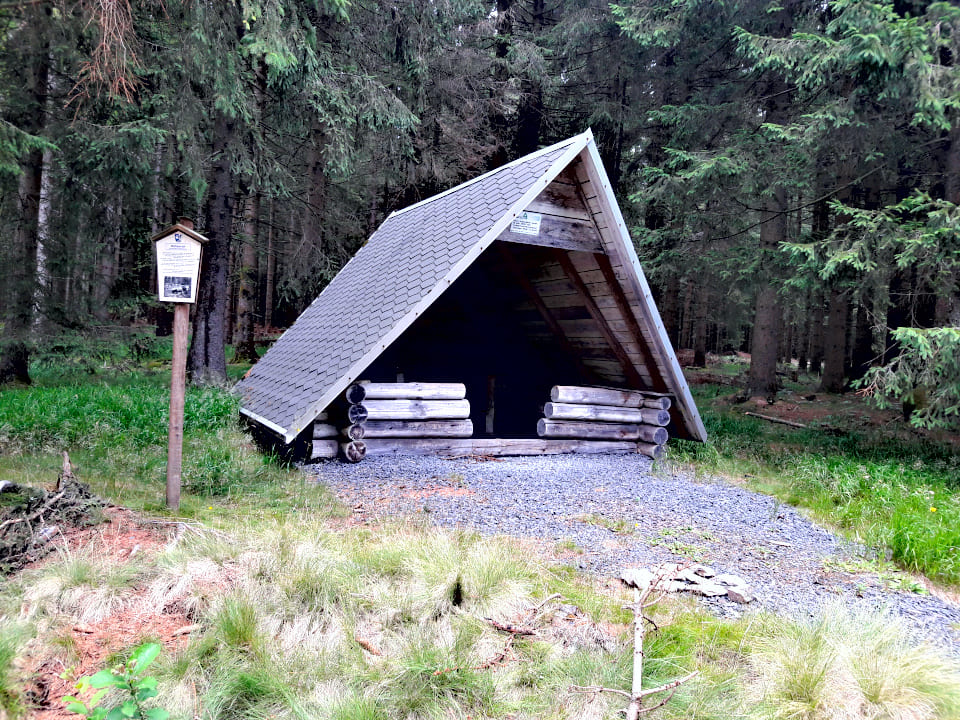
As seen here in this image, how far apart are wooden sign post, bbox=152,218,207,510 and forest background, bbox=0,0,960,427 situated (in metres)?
1.75

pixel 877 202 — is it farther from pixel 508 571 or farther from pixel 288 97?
pixel 508 571

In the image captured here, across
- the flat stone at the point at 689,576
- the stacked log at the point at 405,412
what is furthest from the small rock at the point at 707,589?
the stacked log at the point at 405,412

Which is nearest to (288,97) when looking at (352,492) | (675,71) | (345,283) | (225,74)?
(225,74)

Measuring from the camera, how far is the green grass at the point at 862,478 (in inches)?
205

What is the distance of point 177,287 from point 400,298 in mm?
2736

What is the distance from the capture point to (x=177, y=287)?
5.44m

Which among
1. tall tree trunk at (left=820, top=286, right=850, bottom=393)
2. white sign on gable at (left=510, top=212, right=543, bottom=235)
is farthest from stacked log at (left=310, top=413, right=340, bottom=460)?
tall tree trunk at (left=820, top=286, right=850, bottom=393)

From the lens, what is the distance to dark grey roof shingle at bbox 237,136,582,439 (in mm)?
7219

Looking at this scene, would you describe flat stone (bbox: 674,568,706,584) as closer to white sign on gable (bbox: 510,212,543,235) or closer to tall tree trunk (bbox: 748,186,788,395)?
white sign on gable (bbox: 510,212,543,235)

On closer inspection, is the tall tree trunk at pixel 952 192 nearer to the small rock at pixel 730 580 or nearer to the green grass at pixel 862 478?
the green grass at pixel 862 478

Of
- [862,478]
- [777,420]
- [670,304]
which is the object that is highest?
[670,304]

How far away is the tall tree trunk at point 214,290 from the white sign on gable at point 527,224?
700 cm

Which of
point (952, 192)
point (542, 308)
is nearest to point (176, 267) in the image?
point (542, 308)

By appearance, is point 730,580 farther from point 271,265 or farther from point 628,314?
point 271,265
